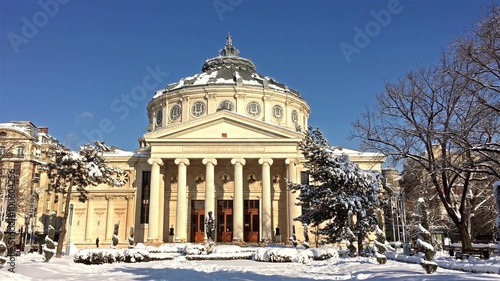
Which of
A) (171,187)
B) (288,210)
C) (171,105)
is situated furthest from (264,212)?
(171,105)

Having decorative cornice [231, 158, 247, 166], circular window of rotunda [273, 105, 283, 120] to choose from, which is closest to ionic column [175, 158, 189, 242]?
decorative cornice [231, 158, 247, 166]

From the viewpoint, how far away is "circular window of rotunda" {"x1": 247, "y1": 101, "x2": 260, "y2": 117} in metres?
51.3

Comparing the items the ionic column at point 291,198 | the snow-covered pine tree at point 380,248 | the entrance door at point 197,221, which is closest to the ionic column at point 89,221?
the entrance door at point 197,221

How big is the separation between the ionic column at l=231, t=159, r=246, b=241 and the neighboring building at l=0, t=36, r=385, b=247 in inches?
3.6

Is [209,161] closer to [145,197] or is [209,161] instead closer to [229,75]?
[145,197]

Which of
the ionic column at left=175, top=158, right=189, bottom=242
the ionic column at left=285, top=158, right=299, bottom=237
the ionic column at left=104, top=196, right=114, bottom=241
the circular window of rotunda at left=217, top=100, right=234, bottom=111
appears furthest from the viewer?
the circular window of rotunda at left=217, top=100, right=234, bottom=111

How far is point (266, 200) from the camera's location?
41.5 m

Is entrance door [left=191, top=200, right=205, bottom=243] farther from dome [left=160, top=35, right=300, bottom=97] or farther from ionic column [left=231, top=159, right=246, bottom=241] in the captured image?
dome [left=160, top=35, right=300, bottom=97]

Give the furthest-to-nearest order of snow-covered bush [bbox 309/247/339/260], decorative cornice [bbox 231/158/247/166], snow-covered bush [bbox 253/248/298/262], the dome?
the dome
decorative cornice [bbox 231/158/247/166]
snow-covered bush [bbox 309/247/339/260]
snow-covered bush [bbox 253/248/298/262]

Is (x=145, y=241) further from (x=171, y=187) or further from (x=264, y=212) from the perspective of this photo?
(x=264, y=212)

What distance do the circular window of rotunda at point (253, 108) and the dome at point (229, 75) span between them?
2.40 m

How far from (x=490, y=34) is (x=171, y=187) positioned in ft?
122

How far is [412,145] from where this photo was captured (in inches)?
883

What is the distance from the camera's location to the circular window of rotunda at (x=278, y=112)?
172 feet
